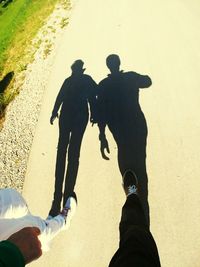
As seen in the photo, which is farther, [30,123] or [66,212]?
[30,123]

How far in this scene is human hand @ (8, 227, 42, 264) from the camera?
2.03 m

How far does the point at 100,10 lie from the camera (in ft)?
34.0

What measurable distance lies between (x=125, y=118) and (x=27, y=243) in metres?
4.47

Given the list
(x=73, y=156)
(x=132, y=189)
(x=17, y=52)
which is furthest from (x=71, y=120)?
(x=17, y=52)

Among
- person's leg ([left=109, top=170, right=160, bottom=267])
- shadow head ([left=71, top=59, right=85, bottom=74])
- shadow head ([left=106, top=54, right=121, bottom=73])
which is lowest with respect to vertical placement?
person's leg ([left=109, top=170, right=160, bottom=267])

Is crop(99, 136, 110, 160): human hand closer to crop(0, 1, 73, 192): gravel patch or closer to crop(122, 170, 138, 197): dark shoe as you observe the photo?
crop(122, 170, 138, 197): dark shoe

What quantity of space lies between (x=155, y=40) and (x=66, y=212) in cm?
522

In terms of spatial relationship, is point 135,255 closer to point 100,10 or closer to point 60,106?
point 60,106

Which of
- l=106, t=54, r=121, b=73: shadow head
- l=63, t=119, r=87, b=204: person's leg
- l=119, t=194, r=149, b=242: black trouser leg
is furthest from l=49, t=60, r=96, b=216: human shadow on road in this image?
l=119, t=194, r=149, b=242: black trouser leg

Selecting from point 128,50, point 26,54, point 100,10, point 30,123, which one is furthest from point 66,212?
point 100,10

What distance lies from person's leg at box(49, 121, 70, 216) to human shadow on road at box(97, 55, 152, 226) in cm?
81

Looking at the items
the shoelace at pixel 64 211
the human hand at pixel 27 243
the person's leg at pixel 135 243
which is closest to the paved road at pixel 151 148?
the shoelace at pixel 64 211

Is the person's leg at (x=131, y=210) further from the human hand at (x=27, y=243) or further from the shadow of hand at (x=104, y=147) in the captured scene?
the human hand at (x=27, y=243)

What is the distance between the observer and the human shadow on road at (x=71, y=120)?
5.77m
